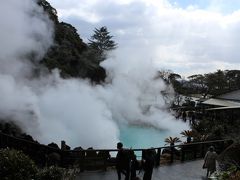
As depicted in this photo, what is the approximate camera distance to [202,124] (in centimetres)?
2784

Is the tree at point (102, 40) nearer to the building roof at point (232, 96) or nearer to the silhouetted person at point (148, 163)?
the building roof at point (232, 96)

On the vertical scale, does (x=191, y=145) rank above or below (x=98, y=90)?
below

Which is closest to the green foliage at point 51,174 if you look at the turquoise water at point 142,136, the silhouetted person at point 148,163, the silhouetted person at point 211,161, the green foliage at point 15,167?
the green foliage at point 15,167

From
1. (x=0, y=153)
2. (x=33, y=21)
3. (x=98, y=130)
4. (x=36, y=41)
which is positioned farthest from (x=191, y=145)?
(x=36, y=41)

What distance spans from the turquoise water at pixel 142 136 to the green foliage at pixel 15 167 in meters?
15.2

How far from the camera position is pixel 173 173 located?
47.0 feet

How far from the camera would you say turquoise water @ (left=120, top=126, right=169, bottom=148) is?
26.1 meters

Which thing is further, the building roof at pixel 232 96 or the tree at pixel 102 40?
the tree at pixel 102 40

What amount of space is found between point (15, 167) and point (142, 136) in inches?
857

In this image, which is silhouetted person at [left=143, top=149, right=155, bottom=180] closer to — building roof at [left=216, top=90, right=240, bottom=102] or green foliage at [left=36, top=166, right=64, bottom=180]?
green foliage at [left=36, top=166, right=64, bottom=180]

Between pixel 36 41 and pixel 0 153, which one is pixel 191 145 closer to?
pixel 0 153

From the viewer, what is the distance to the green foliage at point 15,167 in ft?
27.1

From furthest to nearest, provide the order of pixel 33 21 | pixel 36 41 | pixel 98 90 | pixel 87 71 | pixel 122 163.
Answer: pixel 87 71 < pixel 98 90 < pixel 36 41 < pixel 33 21 < pixel 122 163

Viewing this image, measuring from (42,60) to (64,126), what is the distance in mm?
10984
